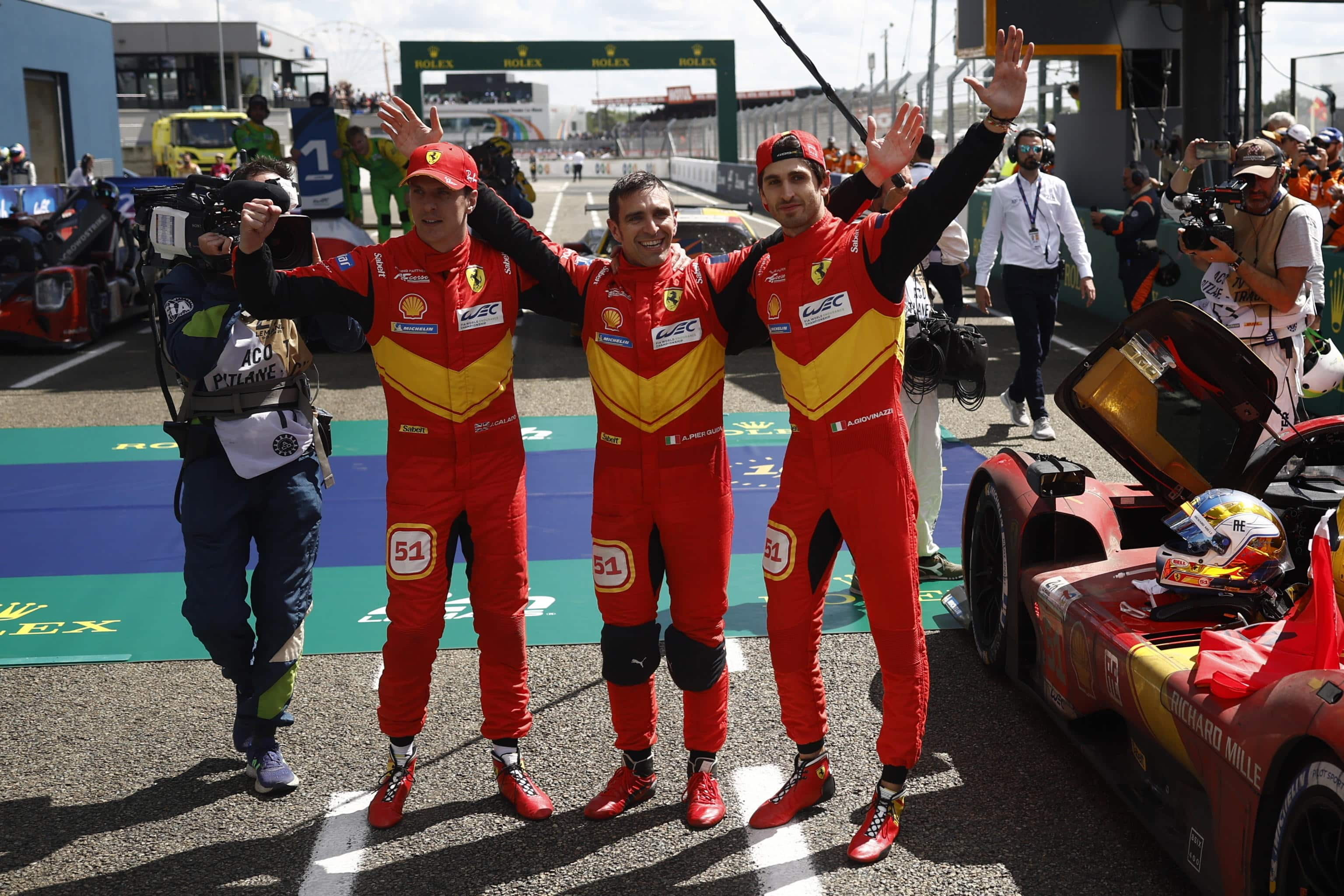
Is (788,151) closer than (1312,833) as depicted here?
No

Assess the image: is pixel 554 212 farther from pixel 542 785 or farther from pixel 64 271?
pixel 542 785

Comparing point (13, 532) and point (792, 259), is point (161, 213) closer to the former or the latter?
point (792, 259)

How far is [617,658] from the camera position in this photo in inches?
149

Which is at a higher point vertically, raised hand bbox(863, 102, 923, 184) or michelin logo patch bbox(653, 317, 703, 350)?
raised hand bbox(863, 102, 923, 184)

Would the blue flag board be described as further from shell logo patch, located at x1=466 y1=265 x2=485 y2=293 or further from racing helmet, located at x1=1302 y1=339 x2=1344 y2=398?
shell logo patch, located at x1=466 y1=265 x2=485 y2=293

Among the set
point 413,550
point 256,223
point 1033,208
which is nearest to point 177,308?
point 256,223

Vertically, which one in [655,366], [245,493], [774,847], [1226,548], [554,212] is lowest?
[774,847]

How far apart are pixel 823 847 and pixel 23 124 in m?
33.8

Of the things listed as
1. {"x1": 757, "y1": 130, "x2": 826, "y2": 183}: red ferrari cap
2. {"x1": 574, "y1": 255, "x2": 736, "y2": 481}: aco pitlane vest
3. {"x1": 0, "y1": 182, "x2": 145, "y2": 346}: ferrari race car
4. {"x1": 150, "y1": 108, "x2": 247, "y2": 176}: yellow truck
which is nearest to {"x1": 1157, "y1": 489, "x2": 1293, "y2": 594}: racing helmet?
{"x1": 574, "y1": 255, "x2": 736, "y2": 481}: aco pitlane vest

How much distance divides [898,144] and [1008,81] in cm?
39

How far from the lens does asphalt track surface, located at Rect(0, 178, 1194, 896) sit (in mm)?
3441

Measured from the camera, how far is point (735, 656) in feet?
16.4

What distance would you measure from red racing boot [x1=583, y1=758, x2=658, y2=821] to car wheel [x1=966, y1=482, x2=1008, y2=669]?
1411 millimetres

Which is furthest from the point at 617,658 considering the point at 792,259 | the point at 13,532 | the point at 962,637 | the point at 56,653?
the point at 13,532
